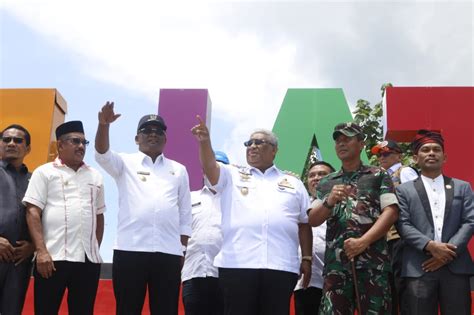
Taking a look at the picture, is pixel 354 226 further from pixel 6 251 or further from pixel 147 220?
pixel 6 251

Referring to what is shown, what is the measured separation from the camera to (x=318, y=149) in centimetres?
691

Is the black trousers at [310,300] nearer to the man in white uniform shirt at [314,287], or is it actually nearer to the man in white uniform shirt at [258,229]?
the man in white uniform shirt at [314,287]

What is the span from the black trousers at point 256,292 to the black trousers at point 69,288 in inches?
39.1

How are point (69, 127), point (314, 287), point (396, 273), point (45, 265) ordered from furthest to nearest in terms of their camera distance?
1. point (314, 287)
2. point (69, 127)
3. point (396, 273)
4. point (45, 265)

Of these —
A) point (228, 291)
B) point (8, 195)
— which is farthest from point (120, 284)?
point (8, 195)

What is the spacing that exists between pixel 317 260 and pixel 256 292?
35.9 inches

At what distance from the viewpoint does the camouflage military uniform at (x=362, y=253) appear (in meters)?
3.39

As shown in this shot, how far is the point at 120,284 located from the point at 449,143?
4318 millimetres

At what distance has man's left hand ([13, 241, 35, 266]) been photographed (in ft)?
12.8

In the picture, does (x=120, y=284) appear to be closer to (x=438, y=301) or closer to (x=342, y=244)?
(x=342, y=244)

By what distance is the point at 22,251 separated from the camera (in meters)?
3.94

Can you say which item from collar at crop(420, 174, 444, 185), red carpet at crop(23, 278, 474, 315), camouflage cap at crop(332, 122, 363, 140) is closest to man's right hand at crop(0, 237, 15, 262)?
red carpet at crop(23, 278, 474, 315)

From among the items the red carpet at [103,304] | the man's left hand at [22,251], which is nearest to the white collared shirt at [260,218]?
the man's left hand at [22,251]

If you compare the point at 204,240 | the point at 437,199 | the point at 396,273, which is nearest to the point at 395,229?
the point at 396,273
